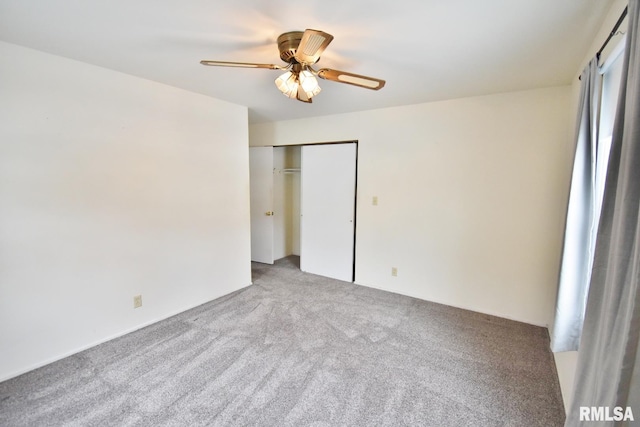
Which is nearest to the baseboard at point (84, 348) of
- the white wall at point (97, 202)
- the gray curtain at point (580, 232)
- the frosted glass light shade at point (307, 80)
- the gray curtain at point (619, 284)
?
the white wall at point (97, 202)

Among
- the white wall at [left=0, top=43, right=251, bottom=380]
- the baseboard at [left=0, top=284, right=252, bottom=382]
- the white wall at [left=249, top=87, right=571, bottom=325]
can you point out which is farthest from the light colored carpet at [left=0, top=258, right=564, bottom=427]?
the white wall at [left=249, top=87, right=571, bottom=325]

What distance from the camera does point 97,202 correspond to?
2314 millimetres

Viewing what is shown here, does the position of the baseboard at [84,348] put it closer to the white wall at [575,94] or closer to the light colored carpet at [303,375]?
the light colored carpet at [303,375]

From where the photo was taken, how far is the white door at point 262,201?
4543 mm

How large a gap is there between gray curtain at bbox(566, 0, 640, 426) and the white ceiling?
0.73 meters

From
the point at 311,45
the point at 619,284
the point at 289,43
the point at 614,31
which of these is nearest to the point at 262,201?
the point at 289,43

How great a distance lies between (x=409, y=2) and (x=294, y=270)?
12.2ft

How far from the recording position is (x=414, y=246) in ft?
11.1

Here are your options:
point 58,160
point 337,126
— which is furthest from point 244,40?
point 337,126

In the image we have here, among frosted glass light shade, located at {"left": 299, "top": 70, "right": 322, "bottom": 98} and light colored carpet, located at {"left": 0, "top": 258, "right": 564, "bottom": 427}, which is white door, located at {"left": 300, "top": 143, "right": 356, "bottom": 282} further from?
frosted glass light shade, located at {"left": 299, "top": 70, "right": 322, "bottom": 98}

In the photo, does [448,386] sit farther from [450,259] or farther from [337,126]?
[337,126]

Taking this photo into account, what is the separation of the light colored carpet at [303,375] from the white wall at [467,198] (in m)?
0.42

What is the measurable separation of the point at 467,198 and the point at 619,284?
7.61 feet

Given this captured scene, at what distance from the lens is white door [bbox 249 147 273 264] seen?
454cm
